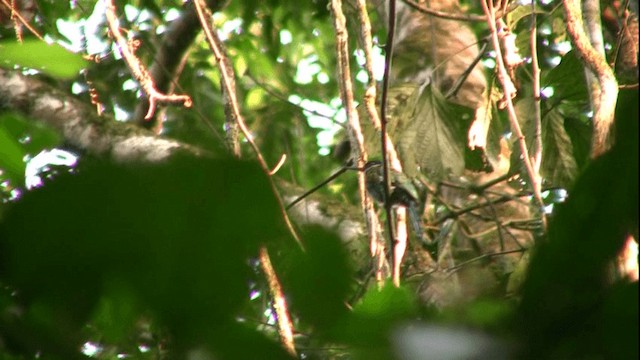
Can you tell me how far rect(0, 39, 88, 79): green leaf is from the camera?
0.43m

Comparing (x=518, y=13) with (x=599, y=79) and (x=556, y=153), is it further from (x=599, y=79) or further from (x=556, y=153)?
(x=599, y=79)

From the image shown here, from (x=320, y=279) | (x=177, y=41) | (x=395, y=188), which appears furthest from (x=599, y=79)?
(x=177, y=41)

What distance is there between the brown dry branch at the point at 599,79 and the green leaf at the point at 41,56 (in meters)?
0.54

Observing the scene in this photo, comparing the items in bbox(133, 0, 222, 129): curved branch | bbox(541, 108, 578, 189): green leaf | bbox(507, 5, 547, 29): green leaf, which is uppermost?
bbox(133, 0, 222, 129): curved branch

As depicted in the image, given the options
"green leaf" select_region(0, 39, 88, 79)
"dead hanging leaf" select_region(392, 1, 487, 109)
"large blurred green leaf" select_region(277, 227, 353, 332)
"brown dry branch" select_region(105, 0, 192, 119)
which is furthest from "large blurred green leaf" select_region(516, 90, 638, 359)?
"dead hanging leaf" select_region(392, 1, 487, 109)

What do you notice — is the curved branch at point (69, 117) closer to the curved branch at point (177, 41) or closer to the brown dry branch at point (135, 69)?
the brown dry branch at point (135, 69)

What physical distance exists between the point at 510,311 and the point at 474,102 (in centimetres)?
185

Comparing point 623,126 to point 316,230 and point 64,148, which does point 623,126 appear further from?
point 64,148

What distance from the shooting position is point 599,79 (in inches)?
40.5

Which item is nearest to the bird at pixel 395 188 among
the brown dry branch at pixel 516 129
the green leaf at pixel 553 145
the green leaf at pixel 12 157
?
the brown dry branch at pixel 516 129

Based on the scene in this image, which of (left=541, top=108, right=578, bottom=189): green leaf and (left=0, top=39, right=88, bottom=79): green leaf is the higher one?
(left=541, top=108, right=578, bottom=189): green leaf

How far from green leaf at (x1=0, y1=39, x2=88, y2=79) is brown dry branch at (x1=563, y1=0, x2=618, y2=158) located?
21.4 inches

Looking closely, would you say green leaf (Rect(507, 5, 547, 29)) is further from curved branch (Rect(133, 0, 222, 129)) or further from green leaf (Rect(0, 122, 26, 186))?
curved branch (Rect(133, 0, 222, 129))

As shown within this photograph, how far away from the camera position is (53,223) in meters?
0.23
